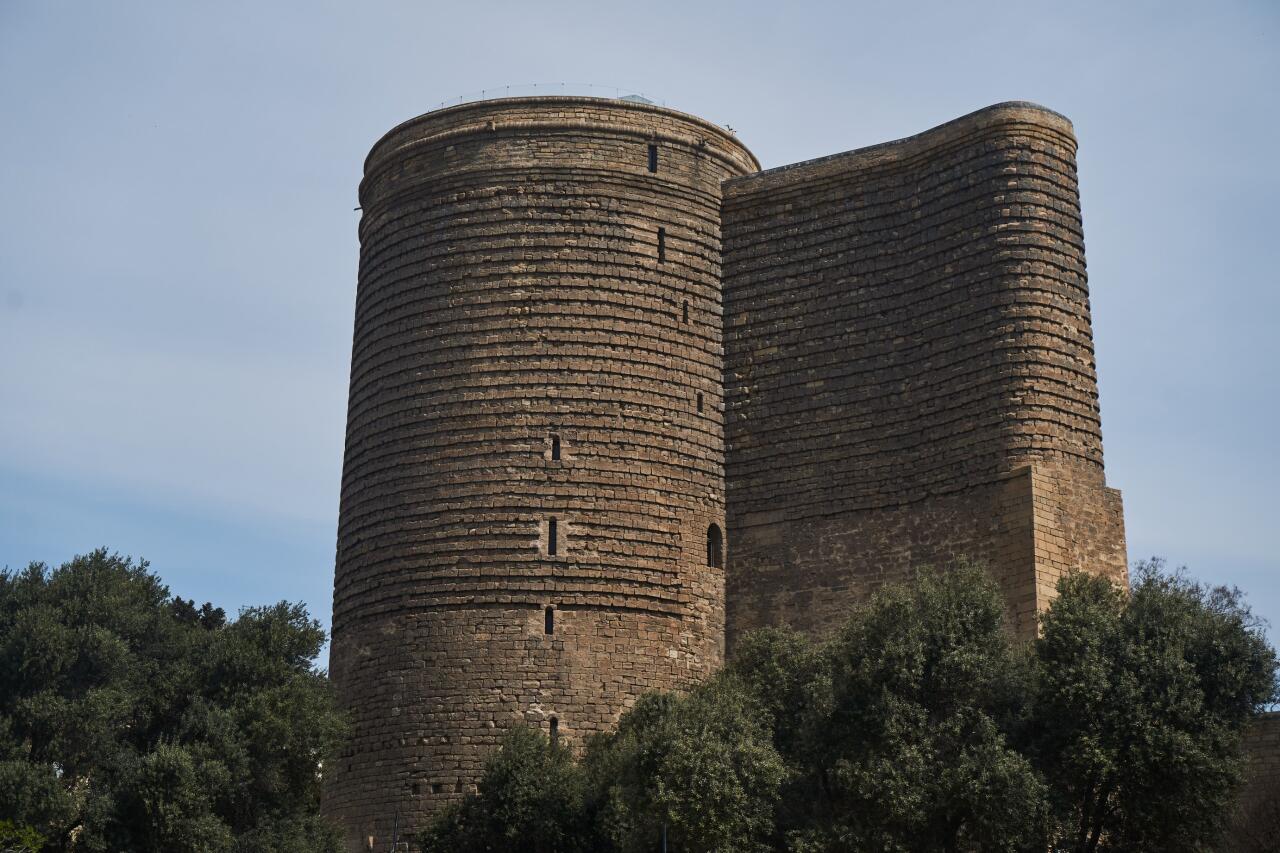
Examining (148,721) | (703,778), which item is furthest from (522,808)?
(148,721)

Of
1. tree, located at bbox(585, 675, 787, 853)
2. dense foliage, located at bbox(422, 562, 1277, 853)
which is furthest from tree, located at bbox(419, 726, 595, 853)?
dense foliage, located at bbox(422, 562, 1277, 853)

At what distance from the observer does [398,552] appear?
28969 mm

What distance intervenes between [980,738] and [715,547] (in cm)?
855

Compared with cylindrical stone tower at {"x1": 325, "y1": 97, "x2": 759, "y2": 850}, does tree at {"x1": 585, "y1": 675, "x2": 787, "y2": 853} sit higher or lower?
lower

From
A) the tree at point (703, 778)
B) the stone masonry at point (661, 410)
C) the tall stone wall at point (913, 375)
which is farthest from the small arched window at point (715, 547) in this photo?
the tree at point (703, 778)

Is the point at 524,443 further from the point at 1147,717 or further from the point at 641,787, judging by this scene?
the point at 1147,717

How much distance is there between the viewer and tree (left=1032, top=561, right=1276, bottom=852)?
21344mm

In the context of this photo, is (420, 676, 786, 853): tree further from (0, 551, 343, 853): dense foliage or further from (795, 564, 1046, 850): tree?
(0, 551, 343, 853): dense foliage

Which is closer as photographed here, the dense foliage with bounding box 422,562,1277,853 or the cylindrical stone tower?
the dense foliage with bounding box 422,562,1277,853

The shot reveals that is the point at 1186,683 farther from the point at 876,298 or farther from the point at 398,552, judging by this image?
the point at 398,552

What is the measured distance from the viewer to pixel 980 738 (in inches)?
856

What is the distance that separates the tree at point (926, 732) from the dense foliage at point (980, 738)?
A: 0.02m

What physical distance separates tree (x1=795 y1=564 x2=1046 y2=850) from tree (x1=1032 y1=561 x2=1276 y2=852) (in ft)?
2.05

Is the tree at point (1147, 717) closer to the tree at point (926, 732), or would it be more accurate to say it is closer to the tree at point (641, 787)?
the tree at point (926, 732)
